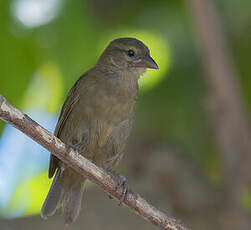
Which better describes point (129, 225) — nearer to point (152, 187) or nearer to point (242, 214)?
point (152, 187)

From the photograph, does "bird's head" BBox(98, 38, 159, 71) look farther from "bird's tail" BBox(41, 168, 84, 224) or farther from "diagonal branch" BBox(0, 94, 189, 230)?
"diagonal branch" BBox(0, 94, 189, 230)

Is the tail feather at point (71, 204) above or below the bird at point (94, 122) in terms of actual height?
below

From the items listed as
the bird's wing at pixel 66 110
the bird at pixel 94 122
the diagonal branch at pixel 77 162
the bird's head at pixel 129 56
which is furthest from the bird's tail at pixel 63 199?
the bird's head at pixel 129 56

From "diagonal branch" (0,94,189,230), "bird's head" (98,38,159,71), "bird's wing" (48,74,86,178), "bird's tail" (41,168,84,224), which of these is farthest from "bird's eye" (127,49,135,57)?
"diagonal branch" (0,94,189,230)

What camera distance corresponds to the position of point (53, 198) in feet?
17.8

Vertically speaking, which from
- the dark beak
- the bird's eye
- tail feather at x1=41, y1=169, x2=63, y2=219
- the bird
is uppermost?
the bird's eye

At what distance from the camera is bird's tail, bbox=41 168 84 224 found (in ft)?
17.5

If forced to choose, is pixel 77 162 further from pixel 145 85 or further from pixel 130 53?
pixel 145 85

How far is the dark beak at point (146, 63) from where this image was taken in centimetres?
571

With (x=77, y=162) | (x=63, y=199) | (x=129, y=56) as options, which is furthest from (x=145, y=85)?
(x=77, y=162)

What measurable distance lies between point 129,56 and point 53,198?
57.6 inches

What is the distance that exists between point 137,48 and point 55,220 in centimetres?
Result: 178

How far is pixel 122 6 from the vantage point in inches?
A: 264

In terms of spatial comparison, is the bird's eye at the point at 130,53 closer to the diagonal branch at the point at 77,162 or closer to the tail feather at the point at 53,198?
the tail feather at the point at 53,198
